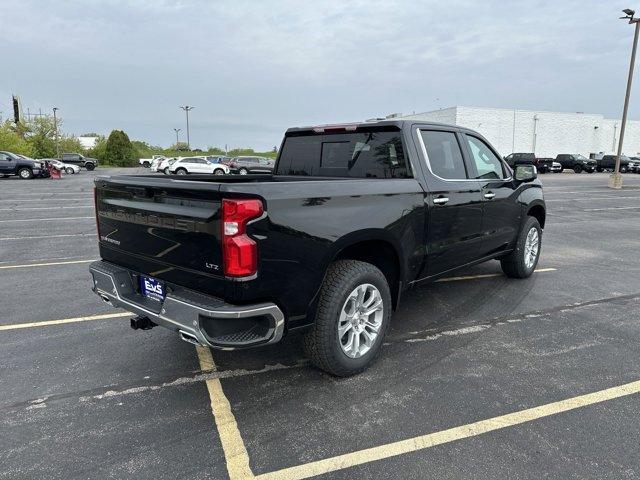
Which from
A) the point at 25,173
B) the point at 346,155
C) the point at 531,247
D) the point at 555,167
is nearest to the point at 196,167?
the point at 25,173

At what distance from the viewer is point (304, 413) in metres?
3.08

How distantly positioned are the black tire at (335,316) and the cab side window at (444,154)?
130 cm

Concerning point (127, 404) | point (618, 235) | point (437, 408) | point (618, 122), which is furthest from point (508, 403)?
point (618, 122)

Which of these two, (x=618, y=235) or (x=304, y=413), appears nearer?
(x=304, y=413)

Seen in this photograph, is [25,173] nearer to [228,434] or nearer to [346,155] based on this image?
[346,155]

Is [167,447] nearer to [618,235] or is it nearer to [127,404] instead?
[127,404]

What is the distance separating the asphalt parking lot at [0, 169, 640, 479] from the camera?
2.60m

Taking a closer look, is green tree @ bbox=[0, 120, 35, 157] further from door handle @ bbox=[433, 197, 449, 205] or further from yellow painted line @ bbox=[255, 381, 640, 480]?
yellow painted line @ bbox=[255, 381, 640, 480]

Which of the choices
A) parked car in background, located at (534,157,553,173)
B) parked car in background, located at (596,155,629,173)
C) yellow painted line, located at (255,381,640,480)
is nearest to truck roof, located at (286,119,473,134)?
yellow painted line, located at (255,381,640,480)

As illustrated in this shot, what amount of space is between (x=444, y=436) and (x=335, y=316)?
1.00 metres

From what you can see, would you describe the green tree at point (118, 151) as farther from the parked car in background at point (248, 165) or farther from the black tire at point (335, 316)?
the black tire at point (335, 316)

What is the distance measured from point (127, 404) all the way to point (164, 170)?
39.4m

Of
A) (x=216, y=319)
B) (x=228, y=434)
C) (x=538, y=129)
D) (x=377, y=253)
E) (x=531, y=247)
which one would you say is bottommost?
(x=228, y=434)

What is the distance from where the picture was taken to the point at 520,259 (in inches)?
237
